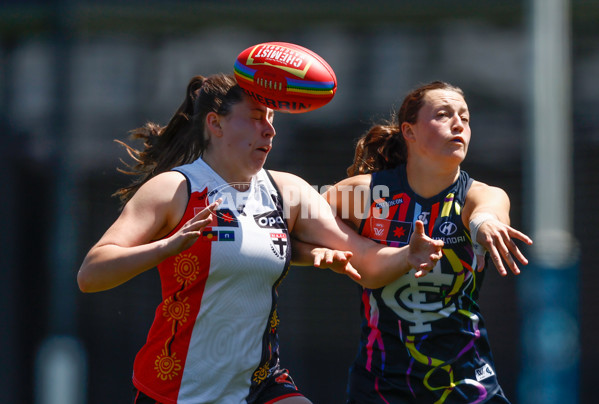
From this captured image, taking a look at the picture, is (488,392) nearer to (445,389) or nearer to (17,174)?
(445,389)

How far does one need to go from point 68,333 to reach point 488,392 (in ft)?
12.1

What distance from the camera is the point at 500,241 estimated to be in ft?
9.30

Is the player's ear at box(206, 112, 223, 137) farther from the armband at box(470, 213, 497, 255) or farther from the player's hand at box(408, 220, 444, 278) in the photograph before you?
the armband at box(470, 213, 497, 255)

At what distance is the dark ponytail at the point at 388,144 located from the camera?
3484 millimetres

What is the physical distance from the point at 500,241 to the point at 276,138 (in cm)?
386

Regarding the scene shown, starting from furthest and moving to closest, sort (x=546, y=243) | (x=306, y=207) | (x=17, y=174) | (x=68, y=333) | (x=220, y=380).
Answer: (x=17, y=174) → (x=68, y=333) → (x=546, y=243) → (x=306, y=207) → (x=220, y=380)

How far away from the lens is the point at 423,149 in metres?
3.35

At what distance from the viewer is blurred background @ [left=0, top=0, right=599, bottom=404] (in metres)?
6.04

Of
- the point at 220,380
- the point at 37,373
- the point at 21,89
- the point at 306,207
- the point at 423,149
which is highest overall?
the point at 21,89

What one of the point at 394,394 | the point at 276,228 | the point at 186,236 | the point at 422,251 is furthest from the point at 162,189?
the point at 394,394

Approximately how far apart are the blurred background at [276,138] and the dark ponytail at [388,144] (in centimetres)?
231

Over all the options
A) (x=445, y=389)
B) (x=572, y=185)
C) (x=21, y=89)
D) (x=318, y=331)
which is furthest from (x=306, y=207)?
(x=21, y=89)

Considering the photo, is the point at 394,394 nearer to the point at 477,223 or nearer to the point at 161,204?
the point at 477,223

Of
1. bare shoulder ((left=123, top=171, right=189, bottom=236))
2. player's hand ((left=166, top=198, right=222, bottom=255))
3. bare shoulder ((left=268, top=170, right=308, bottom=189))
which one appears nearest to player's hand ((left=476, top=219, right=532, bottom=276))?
bare shoulder ((left=268, top=170, right=308, bottom=189))
